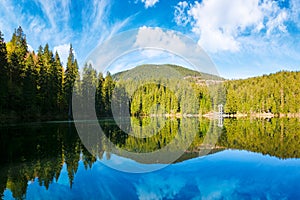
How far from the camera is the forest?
110ft

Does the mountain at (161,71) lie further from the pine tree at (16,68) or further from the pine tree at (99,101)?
the pine tree at (99,101)

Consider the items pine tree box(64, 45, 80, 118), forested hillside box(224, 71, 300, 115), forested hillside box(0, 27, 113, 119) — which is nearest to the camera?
forested hillside box(0, 27, 113, 119)

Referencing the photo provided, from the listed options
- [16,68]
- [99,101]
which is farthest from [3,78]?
[99,101]

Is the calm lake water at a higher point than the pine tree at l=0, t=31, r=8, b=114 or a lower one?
lower

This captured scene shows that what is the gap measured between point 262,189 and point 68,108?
4598 cm

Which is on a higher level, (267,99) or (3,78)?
(267,99)

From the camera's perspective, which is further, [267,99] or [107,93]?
[267,99]

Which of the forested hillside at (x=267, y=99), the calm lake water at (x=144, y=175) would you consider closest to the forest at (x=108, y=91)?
the forested hillside at (x=267, y=99)

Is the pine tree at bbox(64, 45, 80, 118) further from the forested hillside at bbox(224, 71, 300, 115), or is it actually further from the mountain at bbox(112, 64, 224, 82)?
the forested hillside at bbox(224, 71, 300, 115)

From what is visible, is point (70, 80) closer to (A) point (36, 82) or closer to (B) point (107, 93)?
(A) point (36, 82)

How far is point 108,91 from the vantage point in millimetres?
67062

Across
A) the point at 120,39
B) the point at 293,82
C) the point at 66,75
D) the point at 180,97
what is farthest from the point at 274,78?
the point at 120,39

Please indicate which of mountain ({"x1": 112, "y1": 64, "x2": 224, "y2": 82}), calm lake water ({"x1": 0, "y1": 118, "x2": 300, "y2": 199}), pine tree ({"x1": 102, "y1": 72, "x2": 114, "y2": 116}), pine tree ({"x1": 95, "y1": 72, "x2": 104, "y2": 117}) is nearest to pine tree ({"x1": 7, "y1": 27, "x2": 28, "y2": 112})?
mountain ({"x1": 112, "y1": 64, "x2": 224, "y2": 82})

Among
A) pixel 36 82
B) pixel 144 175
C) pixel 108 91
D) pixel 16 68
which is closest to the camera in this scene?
pixel 144 175
